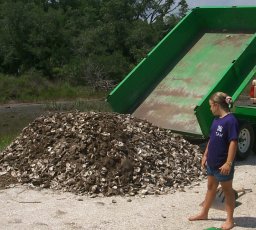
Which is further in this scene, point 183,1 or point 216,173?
point 183,1

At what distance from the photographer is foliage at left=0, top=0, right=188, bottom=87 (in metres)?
28.7

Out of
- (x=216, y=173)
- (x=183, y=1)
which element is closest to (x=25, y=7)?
(x=183, y=1)

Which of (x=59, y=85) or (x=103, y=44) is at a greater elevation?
(x=103, y=44)

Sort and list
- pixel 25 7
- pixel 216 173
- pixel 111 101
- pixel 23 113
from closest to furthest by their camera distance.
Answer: pixel 216 173 → pixel 111 101 → pixel 23 113 → pixel 25 7

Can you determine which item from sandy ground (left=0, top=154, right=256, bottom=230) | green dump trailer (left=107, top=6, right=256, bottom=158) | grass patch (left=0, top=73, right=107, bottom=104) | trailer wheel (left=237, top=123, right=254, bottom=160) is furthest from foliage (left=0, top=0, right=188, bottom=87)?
sandy ground (left=0, top=154, right=256, bottom=230)

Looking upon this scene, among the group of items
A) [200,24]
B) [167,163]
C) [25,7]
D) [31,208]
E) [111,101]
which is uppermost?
[25,7]

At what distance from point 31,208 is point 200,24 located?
20.8 feet

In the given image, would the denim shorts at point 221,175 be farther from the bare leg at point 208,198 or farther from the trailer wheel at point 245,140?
the trailer wheel at point 245,140

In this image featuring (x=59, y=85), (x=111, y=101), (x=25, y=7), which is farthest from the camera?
(x=25, y=7)

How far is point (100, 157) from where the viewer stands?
23.9ft

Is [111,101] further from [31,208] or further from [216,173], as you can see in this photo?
[216,173]

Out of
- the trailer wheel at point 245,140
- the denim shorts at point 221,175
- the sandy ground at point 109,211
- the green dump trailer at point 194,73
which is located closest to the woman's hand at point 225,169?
the denim shorts at point 221,175

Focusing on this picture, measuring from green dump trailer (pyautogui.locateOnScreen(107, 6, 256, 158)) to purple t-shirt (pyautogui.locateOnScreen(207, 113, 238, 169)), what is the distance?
311cm

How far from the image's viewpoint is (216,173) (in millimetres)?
5434
